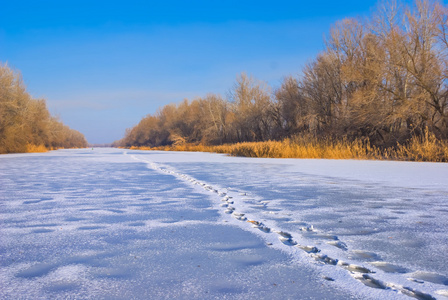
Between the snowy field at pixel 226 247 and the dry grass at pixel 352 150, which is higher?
the dry grass at pixel 352 150

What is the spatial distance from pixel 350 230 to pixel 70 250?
6.41ft

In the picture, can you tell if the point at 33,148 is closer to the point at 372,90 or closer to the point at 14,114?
the point at 14,114

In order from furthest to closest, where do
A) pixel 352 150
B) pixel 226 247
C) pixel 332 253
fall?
pixel 352 150 → pixel 226 247 → pixel 332 253

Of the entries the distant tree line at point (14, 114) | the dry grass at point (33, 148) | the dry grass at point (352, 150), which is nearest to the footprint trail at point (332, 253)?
the dry grass at point (352, 150)

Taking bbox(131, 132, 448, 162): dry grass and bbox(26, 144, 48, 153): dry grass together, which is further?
bbox(26, 144, 48, 153): dry grass

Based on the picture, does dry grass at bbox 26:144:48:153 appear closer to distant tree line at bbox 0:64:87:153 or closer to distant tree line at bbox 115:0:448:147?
distant tree line at bbox 0:64:87:153

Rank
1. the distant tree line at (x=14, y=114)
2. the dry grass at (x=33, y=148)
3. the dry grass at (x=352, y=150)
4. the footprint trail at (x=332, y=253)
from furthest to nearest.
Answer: the dry grass at (x=33, y=148), the distant tree line at (x=14, y=114), the dry grass at (x=352, y=150), the footprint trail at (x=332, y=253)

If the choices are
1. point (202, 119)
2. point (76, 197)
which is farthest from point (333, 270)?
point (202, 119)

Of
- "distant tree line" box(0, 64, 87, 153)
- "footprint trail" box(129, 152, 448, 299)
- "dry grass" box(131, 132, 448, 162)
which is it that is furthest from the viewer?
"distant tree line" box(0, 64, 87, 153)

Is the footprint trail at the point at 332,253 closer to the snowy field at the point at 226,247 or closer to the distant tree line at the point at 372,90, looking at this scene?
the snowy field at the point at 226,247

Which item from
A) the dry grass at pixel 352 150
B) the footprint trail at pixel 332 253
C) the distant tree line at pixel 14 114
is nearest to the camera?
the footprint trail at pixel 332 253

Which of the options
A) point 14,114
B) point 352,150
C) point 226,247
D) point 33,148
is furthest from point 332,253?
point 33,148

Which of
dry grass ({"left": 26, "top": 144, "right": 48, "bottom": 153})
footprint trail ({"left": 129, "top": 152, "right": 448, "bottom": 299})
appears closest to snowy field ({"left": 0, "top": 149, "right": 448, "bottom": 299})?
footprint trail ({"left": 129, "top": 152, "right": 448, "bottom": 299})

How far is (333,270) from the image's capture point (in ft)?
5.31
